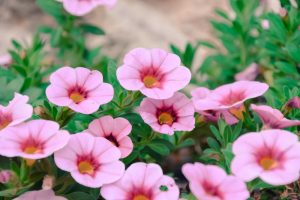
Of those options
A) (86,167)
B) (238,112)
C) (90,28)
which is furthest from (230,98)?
(90,28)

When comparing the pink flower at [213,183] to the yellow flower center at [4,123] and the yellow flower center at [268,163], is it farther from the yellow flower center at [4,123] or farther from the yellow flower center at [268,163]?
the yellow flower center at [4,123]

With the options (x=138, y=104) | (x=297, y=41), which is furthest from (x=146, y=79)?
(x=297, y=41)

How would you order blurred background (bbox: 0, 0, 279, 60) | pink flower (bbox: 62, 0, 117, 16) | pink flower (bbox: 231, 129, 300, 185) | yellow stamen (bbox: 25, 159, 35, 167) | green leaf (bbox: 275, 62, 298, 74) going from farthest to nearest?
1. blurred background (bbox: 0, 0, 279, 60)
2. green leaf (bbox: 275, 62, 298, 74)
3. pink flower (bbox: 62, 0, 117, 16)
4. yellow stamen (bbox: 25, 159, 35, 167)
5. pink flower (bbox: 231, 129, 300, 185)

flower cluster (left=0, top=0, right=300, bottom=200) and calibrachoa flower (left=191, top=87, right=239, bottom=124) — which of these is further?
calibrachoa flower (left=191, top=87, right=239, bottom=124)

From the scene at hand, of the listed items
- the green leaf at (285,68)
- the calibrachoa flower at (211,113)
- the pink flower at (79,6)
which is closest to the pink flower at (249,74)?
the green leaf at (285,68)

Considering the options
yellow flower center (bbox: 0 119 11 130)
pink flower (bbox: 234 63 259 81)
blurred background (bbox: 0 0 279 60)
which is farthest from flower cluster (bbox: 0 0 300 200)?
blurred background (bbox: 0 0 279 60)

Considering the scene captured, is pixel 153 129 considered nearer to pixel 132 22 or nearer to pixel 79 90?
pixel 79 90

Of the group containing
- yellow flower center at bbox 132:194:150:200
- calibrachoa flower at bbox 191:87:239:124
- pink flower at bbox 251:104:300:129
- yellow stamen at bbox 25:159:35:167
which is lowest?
yellow stamen at bbox 25:159:35:167

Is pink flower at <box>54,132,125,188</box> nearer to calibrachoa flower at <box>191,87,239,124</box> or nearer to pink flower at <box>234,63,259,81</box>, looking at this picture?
calibrachoa flower at <box>191,87,239,124</box>

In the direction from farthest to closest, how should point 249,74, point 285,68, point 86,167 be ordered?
1. point 249,74
2. point 285,68
3. point 86,167
